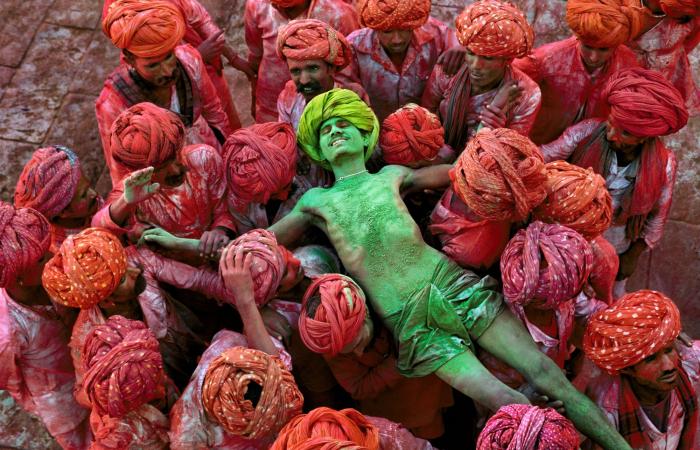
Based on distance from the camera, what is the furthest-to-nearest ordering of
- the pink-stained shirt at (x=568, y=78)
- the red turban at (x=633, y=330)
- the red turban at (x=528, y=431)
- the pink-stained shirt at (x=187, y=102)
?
the pink-stained shirt at (x=568, y=78)
the pink-stained shirt at (x=187, y=102)
the red turban at (x=633, y=330)
the red turban at (x=528, y=431)

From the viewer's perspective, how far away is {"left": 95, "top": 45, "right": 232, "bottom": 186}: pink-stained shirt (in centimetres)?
544

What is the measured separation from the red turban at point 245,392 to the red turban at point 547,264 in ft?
3.08

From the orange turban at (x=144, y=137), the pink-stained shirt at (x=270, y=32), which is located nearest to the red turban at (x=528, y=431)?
the orange turban at (x=144, y=137)

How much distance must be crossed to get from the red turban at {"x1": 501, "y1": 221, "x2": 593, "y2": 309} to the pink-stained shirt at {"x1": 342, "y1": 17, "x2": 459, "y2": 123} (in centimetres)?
143

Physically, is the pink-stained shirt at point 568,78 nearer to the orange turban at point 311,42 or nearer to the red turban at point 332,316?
the orange turban at point 311,42

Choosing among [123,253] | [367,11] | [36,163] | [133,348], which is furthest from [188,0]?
[133,348]

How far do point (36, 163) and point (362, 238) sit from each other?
4.35ft

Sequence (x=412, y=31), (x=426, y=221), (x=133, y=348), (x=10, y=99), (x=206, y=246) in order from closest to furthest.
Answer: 1. (x=133, y=348)
2. (x=206, y=246)
3. (x=426, y=221)
4. (x=412, y=31)
5. (x=10, y=99)

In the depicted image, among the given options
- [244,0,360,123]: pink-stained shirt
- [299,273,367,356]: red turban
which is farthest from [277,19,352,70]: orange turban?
[299,273,367,356]: red turban

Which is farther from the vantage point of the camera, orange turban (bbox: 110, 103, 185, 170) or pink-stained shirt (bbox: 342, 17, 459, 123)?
pink-stained shirt (bbox: 342, 17, 459, 123)

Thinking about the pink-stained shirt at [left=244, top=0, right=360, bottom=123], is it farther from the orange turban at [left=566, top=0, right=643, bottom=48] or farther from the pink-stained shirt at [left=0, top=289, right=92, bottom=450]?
the pink-stained shirt at [left=0, top=289, right=92, bottom=450]

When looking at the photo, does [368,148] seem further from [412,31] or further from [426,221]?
[412,31]

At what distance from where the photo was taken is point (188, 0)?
19.5 ft

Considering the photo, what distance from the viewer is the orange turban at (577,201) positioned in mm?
4625
